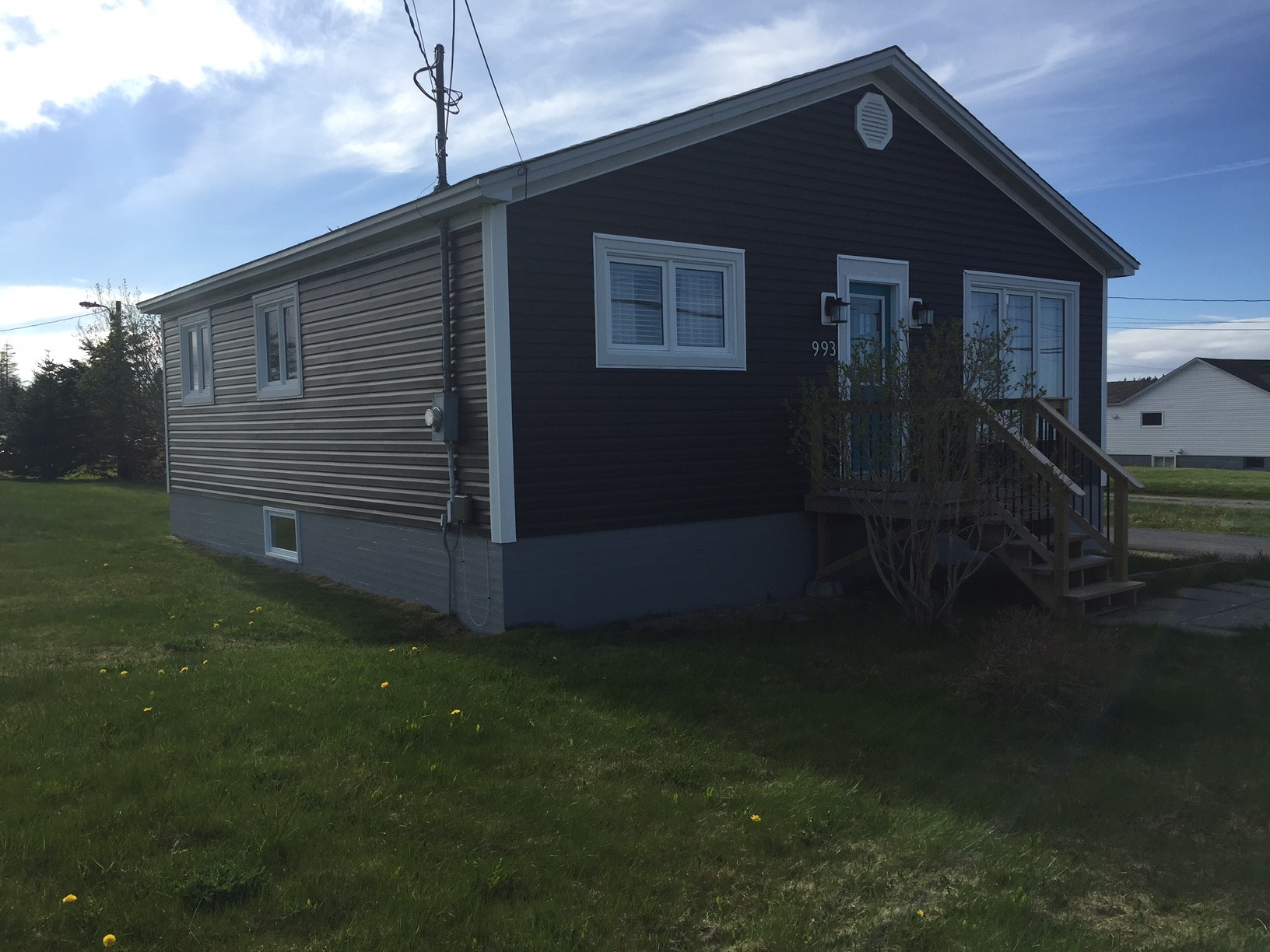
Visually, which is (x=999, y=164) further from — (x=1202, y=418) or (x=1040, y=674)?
(x=1202, y=418)

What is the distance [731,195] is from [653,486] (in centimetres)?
285

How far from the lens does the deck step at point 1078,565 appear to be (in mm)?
8828

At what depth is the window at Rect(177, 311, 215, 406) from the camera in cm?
1458

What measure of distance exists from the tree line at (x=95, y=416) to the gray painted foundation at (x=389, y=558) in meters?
24.0

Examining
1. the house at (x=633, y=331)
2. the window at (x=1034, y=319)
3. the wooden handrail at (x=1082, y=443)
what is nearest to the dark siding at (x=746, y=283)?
the house at (x=633, y=331)

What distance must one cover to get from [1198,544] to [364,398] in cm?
1117

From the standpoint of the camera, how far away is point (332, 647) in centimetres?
804

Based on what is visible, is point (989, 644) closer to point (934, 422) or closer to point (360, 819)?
point (934, 422)

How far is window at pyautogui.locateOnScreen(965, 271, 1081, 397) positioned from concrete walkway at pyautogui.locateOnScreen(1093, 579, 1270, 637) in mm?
2978

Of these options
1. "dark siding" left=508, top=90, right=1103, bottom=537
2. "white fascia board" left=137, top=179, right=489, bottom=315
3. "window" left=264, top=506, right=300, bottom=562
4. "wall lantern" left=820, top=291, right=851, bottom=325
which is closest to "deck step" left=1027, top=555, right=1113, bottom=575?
"dark siding" left=508, top=90, right=1103, bottom=537

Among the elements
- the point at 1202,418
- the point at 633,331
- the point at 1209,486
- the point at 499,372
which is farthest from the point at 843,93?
the point at 1202,418

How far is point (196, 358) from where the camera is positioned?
15.2 m

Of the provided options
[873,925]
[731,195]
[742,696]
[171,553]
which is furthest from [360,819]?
[171,553]

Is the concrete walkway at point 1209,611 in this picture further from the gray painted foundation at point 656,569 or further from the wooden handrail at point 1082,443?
the gray painted foundation at point 656,569
